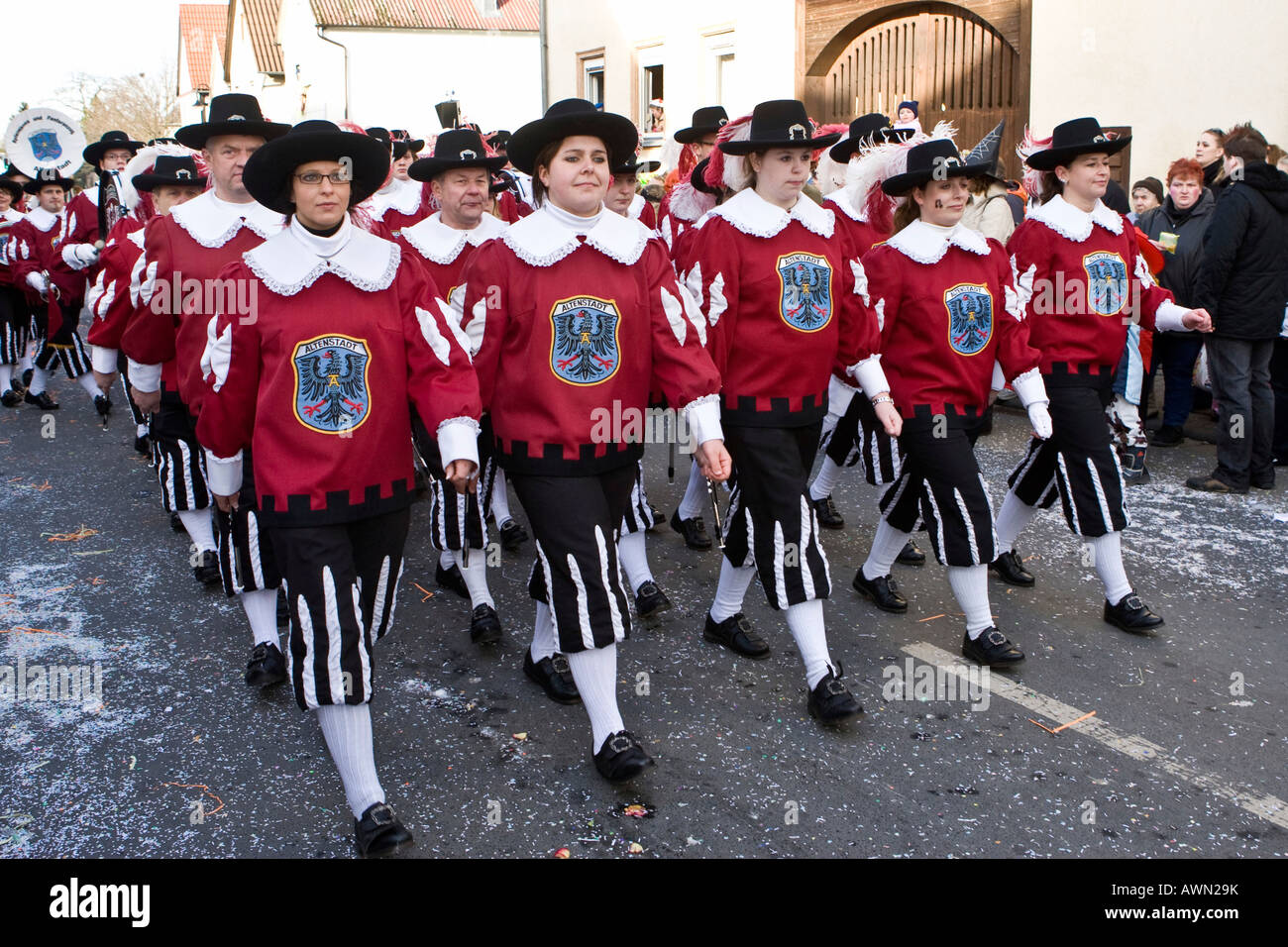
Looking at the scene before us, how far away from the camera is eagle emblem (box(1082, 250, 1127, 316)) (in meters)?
4.84

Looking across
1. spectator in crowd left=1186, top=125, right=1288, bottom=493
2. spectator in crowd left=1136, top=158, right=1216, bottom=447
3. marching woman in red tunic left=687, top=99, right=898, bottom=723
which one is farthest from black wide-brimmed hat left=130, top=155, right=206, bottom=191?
spectator in crowd left=1136, top=158, right=1216, bottom=447

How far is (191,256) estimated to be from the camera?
14.5ft

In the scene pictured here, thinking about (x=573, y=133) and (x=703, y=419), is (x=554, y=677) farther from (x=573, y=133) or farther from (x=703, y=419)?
(x=573, y=133)

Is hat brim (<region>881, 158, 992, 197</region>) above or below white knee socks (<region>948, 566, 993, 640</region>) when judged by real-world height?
above

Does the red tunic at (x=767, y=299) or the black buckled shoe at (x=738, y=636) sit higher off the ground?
the red tunic at (x=767, y=299)

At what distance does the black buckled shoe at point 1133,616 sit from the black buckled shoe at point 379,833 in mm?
3153

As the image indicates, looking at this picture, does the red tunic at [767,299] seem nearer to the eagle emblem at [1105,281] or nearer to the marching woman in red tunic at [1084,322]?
the marching woman in red tunic at [1084,322]

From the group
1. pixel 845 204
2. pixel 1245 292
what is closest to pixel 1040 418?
pixel 845 204

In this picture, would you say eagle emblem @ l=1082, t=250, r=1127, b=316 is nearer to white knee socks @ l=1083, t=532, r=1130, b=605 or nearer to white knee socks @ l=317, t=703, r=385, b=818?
white knee socks @ l=1083, t=532, r=1130, b=605

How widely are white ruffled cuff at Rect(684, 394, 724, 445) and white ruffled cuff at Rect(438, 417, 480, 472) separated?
2.55 feet

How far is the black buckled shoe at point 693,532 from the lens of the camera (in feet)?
20.2

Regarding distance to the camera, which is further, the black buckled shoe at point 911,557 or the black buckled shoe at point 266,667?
the black buckled shoe at point 911,557

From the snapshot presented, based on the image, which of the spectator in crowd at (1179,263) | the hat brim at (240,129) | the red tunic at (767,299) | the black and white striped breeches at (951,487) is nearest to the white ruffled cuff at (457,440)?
the red tunic at (767,299)

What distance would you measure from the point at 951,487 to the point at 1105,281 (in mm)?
1210
